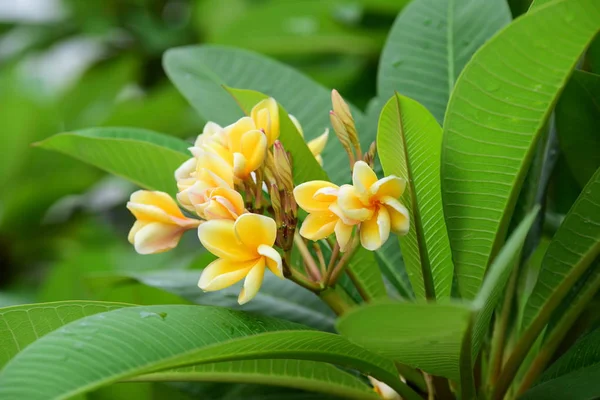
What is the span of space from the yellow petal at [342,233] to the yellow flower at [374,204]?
12 millimetres

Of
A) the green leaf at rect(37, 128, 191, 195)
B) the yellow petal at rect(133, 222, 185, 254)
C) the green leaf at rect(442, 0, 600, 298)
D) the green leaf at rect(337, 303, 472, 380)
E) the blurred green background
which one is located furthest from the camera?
the blurred green background

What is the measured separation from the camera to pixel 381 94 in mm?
814

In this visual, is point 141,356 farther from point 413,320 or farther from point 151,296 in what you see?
point 151,296

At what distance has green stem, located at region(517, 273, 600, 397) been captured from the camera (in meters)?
0.65

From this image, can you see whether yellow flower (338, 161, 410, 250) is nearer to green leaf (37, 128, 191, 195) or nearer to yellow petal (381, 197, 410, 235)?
yellow petal (381, 197, 410, 235)

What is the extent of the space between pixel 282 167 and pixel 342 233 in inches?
3.2

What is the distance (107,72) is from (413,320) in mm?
1704

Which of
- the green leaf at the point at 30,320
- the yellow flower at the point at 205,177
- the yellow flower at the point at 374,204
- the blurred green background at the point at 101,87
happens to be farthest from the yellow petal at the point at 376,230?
the blurred green background at the point at 101,87

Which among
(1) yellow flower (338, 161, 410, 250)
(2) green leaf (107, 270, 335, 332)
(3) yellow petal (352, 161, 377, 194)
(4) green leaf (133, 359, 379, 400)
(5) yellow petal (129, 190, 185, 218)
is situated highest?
(3) yellow petal (352, 161, 377, 194)

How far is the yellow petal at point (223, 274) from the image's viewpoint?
536 millimetres

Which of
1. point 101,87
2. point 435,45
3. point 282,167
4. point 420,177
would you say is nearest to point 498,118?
point 420,177

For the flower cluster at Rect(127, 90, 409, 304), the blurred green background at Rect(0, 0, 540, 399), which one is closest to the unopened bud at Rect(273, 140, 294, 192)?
the flower cluster at Rect(127, 90, 409, 304)

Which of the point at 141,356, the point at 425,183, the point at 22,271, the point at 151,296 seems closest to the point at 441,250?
the point at 425,183

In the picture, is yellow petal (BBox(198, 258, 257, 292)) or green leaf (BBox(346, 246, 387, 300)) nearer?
yellow petal (BBox(198, 258, 257, 292))
